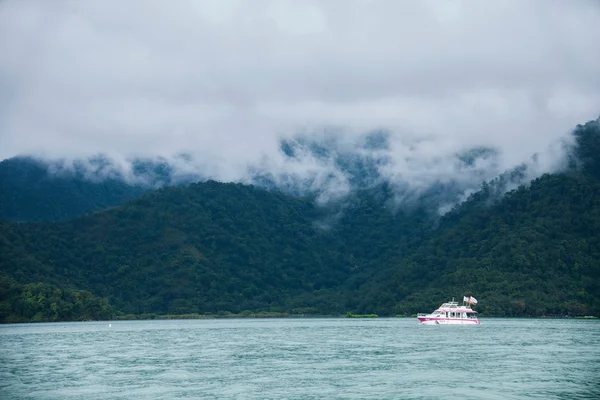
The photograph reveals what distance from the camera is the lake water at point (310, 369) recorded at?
218 feet

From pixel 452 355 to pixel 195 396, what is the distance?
1819 inches

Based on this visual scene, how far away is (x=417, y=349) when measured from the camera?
110188 mm

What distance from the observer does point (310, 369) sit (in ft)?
275

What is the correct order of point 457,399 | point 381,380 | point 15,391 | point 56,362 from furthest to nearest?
1. point 56,362
2. point 381,380
3. point 15,391
4. point 457,399

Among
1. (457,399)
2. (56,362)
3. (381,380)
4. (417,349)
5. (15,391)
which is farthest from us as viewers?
(417,349)

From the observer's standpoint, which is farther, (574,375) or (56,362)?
(56,362)

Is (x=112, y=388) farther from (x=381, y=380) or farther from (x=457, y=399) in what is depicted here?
(x=457, y=399)

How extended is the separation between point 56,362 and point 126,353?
1556 centimetres

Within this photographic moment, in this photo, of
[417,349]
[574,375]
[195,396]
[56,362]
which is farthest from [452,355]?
[56,362]

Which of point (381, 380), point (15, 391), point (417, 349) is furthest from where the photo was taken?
point (417, 349)

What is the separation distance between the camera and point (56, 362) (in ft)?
315

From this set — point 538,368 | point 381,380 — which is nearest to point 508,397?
point 381,380

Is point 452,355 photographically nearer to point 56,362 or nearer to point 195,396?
point 195,396

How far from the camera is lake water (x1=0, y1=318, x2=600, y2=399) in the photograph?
66438 mm
